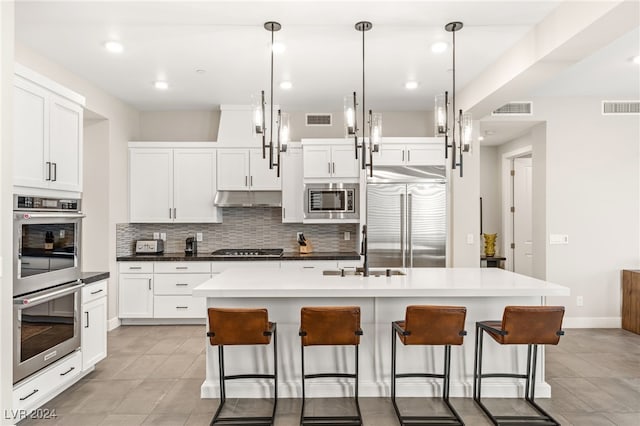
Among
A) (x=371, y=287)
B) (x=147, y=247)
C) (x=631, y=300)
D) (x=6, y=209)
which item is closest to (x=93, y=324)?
(x=6, y=209)

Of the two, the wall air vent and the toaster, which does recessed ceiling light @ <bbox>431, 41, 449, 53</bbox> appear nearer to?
the wall air vent

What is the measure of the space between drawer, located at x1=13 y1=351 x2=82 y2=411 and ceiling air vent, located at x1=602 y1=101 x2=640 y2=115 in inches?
246

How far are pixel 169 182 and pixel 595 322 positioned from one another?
5665 mm

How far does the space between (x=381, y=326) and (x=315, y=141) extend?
294cm

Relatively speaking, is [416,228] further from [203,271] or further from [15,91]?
[15,91]

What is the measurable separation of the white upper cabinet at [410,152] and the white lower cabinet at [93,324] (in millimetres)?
3410

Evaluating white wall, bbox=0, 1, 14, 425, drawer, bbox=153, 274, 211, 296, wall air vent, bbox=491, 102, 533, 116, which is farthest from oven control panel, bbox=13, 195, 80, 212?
wall air vent, bbox=491, 102, 533, 116

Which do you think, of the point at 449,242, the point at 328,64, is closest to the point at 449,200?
the point at 449,242

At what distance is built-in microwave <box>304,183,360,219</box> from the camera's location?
5645 millimetres

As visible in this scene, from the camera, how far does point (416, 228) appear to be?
5395mm

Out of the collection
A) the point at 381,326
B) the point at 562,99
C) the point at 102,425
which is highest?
the point at 562,99

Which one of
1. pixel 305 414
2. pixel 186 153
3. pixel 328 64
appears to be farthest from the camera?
pixel 186 153

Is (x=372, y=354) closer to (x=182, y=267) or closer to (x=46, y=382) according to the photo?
(x=46, y=382)

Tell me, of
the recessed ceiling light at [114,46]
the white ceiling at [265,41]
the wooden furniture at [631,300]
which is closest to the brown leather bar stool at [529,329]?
the white ceiling at [265,41]
